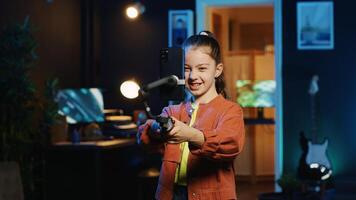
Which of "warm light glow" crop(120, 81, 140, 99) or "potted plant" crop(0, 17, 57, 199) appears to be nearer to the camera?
"warm light glow" crop(120, 81, 140, 99)

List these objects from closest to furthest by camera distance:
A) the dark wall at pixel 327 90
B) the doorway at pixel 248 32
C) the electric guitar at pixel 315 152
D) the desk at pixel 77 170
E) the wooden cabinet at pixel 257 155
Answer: the desk at pixel 77 170
the electric guitar at pixel 315 152
the dark wall at pixel 327 90
the doorway at pixel 248 32
the wooden cabinet at pixel 257 155

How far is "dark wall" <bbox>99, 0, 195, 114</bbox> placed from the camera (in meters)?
6.97

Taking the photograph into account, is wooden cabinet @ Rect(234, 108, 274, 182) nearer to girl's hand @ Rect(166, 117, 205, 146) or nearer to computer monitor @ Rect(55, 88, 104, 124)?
computer monitor @ Rect(55, 88, 104, 124)

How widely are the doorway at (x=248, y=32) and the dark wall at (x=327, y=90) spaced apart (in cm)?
7

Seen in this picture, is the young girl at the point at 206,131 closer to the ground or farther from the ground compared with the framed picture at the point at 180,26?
closer to the ground

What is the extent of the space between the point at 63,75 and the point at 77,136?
1.05 m

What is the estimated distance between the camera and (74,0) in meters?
6.53

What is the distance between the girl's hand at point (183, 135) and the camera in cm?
165

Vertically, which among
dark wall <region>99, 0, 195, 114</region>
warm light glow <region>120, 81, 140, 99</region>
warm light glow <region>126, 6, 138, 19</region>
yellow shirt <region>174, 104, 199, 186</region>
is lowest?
yellow shirt <region>174, 104, 199, 186</region>

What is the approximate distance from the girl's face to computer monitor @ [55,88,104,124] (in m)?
3.84

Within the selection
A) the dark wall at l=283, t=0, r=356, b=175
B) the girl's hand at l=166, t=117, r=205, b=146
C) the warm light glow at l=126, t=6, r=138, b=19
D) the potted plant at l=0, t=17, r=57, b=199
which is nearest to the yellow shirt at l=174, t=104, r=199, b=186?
the girl's hand at l=166, t=117, r=205, b=146

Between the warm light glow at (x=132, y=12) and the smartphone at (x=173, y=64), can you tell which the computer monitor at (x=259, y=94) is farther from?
the smartphone at (x=173, y=64)

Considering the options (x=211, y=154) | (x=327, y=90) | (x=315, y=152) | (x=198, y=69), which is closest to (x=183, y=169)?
(x=211, y=154)

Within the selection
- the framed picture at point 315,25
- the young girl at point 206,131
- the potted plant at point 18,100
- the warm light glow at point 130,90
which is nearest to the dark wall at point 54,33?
the potted plant at point 18,100
